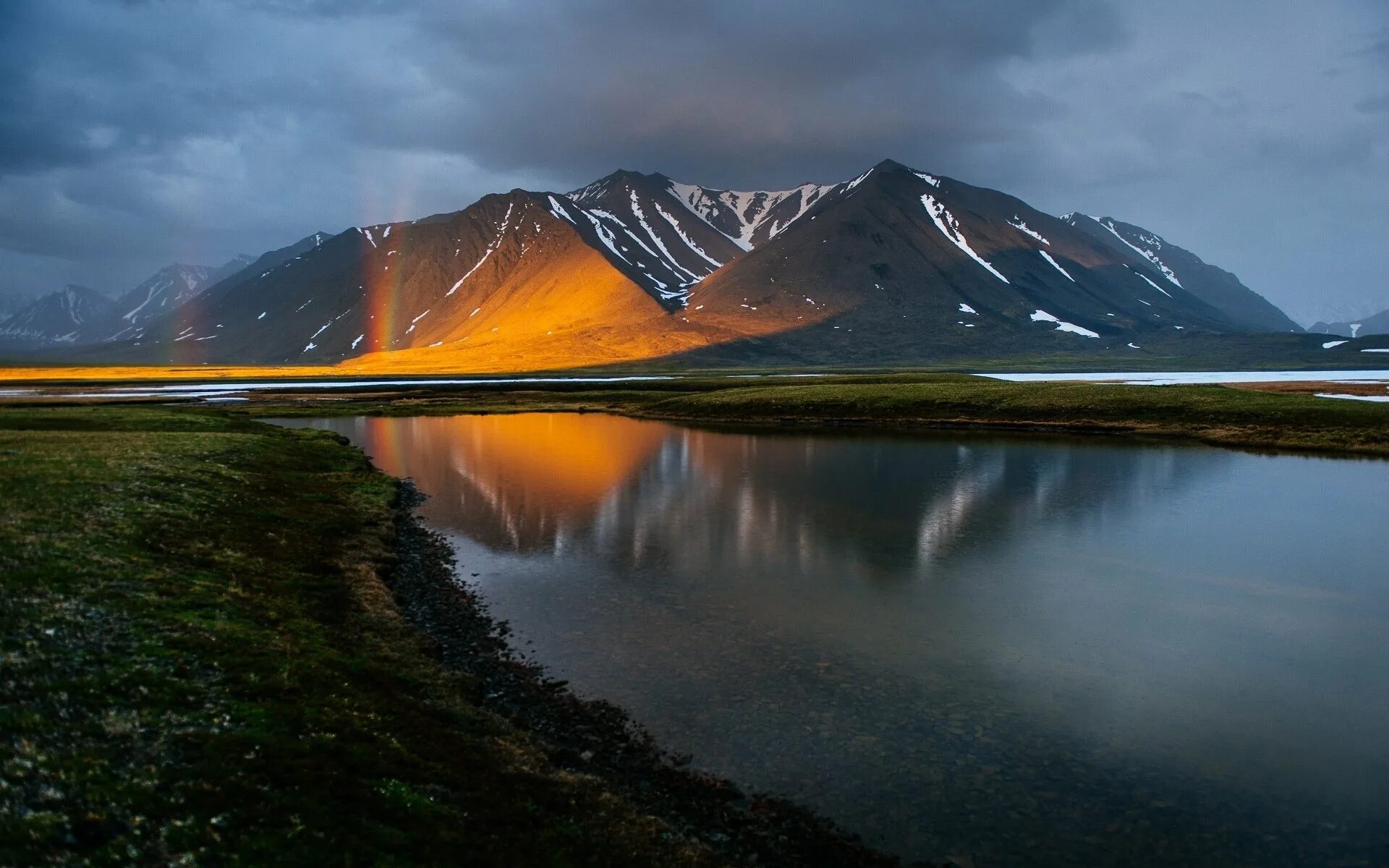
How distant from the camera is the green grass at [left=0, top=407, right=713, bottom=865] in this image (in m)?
10.6

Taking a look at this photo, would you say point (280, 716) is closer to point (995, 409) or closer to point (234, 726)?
point (234, 726)

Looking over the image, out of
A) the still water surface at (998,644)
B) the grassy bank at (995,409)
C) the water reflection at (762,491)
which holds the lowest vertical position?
the still water surface at (998,644)

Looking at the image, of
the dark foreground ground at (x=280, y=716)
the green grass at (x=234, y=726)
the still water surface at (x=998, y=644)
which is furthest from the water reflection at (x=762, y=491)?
the green grass at (x=234, y=726)

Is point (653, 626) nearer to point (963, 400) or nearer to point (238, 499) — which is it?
point (238, 499)

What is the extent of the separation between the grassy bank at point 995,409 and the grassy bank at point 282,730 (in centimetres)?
8176

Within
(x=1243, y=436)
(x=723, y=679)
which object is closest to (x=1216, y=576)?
(x=723, y=679)

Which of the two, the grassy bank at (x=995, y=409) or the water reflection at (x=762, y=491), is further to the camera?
the grassy bank at (x=995, y=409)

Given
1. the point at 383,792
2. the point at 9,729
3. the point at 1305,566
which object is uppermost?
the point at 9,729

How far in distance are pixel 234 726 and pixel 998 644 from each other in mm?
22405

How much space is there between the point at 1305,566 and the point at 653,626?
3164 centimetres

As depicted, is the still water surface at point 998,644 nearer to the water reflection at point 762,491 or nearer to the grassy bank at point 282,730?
the water reflection at point 762,491

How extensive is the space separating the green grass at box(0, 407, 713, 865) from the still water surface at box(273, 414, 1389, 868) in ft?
15.5

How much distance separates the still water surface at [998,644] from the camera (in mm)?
16250

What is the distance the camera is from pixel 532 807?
46.4 ft
